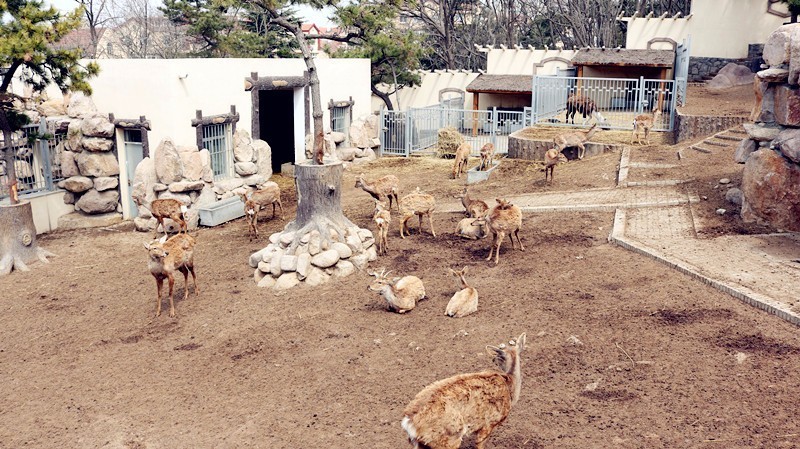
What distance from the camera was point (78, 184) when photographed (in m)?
16.9

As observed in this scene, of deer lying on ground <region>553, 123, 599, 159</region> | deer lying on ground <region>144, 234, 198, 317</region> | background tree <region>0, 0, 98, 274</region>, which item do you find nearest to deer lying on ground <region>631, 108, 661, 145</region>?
deer lying on ground <region>553, 123, 599, 159</region>

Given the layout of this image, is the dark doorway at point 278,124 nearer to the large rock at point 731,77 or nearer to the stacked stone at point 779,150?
the stacked stone at point 779,150

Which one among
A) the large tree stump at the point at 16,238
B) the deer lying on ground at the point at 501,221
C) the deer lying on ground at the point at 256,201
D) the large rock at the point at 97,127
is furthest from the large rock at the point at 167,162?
the deer lying on ground at the point at 501,221

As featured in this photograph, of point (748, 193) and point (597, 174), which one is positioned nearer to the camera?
point (748, 193)

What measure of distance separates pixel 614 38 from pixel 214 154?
A: 3187 centimetres

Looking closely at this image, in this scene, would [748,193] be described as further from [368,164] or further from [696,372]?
[368,164]

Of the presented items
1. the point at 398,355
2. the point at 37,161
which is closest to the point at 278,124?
the point at 37,161

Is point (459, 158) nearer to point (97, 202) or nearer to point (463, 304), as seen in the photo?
point (97, 202)

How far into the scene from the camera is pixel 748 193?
36.6 feet

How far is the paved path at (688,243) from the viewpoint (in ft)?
28.1

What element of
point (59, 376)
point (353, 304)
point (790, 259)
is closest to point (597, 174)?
point (790, 259)

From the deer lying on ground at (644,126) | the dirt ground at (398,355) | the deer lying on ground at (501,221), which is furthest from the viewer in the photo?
the deer lying on ground at (644,126)

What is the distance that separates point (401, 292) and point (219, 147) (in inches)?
399

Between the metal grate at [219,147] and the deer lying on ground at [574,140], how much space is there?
329 inches
